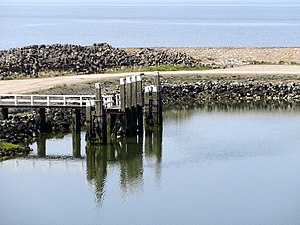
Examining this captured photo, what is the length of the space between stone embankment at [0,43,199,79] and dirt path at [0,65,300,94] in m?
2.44

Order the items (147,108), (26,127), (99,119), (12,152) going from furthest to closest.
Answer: (147,108) → (26,127) → (99,119) → (12,152)

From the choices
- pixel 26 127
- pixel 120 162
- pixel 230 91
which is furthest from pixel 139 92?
pixel 230 91

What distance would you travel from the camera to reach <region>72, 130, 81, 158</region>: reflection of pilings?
145 feet

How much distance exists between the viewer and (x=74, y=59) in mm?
66438

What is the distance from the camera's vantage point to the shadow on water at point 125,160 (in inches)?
1516

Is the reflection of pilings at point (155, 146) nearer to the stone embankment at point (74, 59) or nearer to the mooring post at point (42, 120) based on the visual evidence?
the mooring post at point (42, 120)

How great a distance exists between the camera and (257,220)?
3300 cm

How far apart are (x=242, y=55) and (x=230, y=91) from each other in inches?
657

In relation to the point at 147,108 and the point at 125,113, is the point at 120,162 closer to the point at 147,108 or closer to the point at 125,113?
the point at 125,113

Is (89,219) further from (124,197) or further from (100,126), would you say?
(100,126)

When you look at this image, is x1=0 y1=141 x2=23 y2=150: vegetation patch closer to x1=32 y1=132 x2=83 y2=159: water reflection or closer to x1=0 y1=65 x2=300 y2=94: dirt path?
x1=32 y1=132 x2=83 y2=159: water reflection

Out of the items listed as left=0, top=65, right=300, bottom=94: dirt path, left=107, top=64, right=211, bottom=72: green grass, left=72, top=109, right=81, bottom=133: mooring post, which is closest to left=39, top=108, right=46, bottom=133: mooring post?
left=72, top=109, right=81, bottom=133: mooring post

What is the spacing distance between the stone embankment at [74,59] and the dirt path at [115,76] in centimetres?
244

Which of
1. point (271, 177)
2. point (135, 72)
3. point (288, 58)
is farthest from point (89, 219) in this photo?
point (288, 58)
